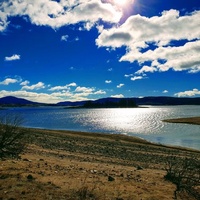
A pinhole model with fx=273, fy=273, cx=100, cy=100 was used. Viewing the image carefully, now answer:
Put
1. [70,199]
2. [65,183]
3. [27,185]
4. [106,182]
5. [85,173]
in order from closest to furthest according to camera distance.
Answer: [70,199]
[27,185]
[65,183]
[106,182]
[85,173]

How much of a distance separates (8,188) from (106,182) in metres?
4.58

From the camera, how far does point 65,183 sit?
12031mm

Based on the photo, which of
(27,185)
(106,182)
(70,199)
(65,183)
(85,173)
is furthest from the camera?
(85,173)

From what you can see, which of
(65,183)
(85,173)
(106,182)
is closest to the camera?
(65,183)

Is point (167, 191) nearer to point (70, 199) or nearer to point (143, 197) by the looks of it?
point (143, 197)

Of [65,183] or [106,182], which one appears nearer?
[65,183]

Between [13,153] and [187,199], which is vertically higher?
[13,153]

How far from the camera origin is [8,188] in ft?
34.5

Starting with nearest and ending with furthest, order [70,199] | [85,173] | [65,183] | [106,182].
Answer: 1. [70,199]
2. [65,183]
3. [106,182]
4. [85,173]

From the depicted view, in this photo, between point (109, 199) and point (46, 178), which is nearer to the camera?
point (109, 199)

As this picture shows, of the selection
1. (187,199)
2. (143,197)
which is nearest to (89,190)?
(143,197)

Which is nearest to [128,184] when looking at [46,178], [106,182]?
[106,182]

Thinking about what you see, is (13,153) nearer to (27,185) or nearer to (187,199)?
(27,185)

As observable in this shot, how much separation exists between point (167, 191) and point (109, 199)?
3.35m
